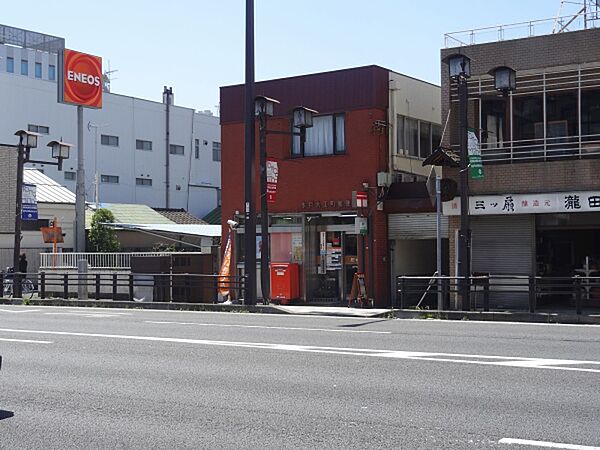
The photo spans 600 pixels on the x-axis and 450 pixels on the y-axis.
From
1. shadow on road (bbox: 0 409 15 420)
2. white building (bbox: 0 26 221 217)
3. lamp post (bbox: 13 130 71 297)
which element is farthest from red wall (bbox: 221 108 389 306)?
white building (bbox: 0 26 221 217)

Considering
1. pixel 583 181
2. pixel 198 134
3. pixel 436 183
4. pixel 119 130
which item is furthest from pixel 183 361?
pixel 198 134

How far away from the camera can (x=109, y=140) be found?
203 feet

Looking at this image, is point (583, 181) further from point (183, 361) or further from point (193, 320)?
point (183, 361)

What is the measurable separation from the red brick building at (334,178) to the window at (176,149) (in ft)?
124

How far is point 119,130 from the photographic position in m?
62.1

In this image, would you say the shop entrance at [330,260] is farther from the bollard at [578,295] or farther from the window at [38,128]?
the window at [38,128]

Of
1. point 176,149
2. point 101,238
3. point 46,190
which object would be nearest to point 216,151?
point 176,149

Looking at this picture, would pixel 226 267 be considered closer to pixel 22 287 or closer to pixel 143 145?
pixel 22 287

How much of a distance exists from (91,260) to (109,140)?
3093 cm

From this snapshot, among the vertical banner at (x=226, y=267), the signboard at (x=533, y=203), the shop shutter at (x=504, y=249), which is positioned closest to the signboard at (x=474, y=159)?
the signboard at (x=533, y=203)

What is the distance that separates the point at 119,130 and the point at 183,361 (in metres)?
52.0

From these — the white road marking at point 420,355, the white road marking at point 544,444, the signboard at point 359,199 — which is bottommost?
the white road marking at point 544,444

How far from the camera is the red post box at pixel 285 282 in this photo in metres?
26.9

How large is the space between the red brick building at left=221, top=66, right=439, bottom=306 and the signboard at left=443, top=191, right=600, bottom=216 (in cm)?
349
